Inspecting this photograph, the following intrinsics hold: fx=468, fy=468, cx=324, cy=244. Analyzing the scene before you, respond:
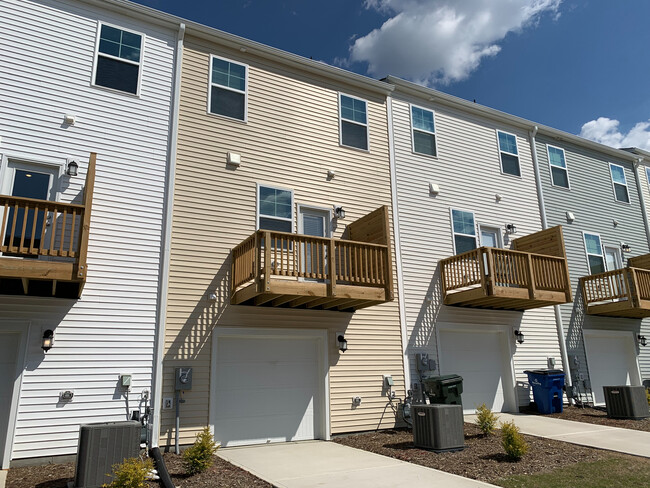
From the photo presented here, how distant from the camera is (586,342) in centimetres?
1277

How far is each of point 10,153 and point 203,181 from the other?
9.92 ft

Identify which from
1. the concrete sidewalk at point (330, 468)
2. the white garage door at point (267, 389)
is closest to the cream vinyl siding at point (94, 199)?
the white garage door at point (267, 389)

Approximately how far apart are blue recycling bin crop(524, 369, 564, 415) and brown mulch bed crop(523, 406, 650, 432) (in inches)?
6.6

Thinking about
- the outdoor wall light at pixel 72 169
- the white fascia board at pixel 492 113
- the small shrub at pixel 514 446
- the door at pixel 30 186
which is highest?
the white fascia board at pixel 492 113

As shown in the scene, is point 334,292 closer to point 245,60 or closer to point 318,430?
point 318,430

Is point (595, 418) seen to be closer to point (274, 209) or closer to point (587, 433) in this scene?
point (587, 433)

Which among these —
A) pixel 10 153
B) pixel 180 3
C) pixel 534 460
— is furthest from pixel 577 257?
pixel 10 153

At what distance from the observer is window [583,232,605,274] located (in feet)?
44.8

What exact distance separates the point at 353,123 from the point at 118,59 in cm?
506

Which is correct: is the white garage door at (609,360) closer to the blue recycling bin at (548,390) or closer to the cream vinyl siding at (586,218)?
the cream vinyl siding at (586,218)

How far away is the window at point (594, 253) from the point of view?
13.7 m

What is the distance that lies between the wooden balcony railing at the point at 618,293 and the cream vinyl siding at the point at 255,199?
21.2ft

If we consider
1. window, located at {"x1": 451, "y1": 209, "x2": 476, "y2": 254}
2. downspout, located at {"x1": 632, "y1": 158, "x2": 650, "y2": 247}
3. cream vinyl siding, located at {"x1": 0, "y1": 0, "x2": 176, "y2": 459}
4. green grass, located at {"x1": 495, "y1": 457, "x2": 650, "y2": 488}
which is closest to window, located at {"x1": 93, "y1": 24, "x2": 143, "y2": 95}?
cream vinyl siding, located at {"x1": 0, "y1": 0, "x2": 176, "y2": 459}

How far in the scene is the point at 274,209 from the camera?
9320 millimetres
